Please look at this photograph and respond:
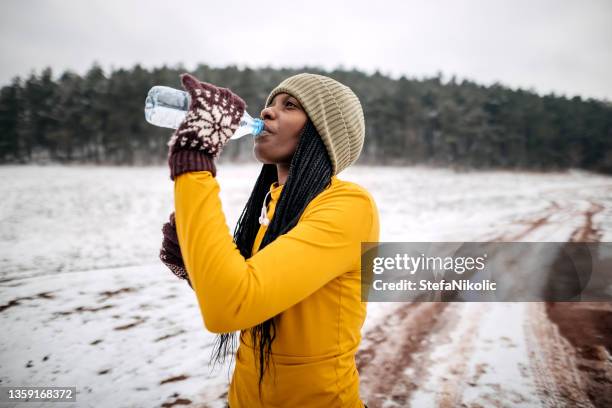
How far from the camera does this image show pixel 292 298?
3.16 feet

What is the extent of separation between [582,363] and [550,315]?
1355 millimetres

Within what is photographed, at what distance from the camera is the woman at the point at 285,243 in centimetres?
88

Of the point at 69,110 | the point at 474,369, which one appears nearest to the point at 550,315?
the point at 474,369

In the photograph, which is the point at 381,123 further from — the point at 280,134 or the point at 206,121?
the point at 206,121

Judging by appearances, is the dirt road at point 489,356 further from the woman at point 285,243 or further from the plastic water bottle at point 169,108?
the plastic water bottle at point 169,108

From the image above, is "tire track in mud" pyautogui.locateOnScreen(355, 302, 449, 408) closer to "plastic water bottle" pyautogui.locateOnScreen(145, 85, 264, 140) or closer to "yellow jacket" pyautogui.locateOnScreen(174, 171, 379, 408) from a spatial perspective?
"yellow jacket" pyautogui.locateOnScreen(174, 171, 379, 408)

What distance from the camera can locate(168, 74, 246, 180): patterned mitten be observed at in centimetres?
94

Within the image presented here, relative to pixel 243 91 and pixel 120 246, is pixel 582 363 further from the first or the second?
pixel 243 91

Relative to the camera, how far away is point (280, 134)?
1431 millimetres

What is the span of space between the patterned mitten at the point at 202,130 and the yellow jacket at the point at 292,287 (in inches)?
1.7

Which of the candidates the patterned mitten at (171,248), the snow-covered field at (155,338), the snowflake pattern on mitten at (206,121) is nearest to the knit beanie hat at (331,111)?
the snowflake pattern on mitten at (206,121)

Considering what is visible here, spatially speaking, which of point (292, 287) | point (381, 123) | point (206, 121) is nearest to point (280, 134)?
point (206, 121)

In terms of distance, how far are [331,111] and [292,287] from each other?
34.8 inches

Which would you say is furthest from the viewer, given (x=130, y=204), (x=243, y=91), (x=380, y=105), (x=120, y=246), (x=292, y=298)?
(x=380, y=105)
